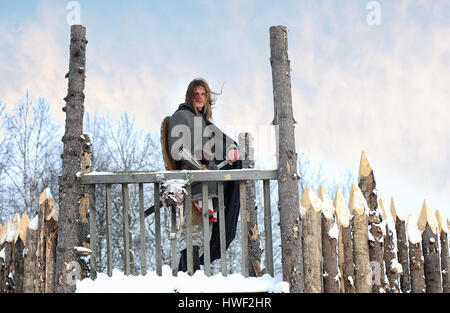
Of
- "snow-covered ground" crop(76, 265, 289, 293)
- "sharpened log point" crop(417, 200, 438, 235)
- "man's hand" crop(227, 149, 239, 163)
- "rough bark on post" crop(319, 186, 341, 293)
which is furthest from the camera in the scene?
"sharpened log point" crop(417, 200, 438, 235)

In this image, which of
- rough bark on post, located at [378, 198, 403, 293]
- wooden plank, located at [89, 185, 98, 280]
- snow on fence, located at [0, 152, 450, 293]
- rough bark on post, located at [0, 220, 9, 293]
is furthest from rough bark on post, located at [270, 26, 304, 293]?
rough bark on post, located at [0, 220, 9, 293]

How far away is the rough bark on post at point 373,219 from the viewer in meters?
5.22

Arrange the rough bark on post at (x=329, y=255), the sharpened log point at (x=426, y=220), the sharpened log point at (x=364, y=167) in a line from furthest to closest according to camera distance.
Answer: the sharpened log point at (x=426, y=220) → the sharpened log point at (x=364, y=167) → the rough bark on post at (x=329, y=255)

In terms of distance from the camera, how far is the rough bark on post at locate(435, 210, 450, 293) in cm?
594

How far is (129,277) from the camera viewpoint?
16.9 feet

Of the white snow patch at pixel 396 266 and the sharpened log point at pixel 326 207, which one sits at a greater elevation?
the sharpened log point at pixel 326 207

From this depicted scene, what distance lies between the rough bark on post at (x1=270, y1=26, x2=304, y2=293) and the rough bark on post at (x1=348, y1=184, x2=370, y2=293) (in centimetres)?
71

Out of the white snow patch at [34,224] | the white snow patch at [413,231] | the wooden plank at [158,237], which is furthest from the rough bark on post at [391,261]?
the white snow patch at [34,224]

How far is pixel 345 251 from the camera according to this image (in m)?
5.14

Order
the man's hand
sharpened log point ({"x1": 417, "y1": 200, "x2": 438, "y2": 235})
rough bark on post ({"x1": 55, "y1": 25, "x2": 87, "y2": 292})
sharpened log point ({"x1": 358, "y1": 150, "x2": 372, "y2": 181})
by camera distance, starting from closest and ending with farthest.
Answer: rough bark on post ({"x1": 55, "y1": 25, "x2": 87, "y2": 292})
sharpened log point ({"x1": 358, "y1": 150, "x2": 372, "y2": 181})
the man's hand
sharpened log point ({"x1": 417, "y1": 200, "x2": 438, "y2": 235})

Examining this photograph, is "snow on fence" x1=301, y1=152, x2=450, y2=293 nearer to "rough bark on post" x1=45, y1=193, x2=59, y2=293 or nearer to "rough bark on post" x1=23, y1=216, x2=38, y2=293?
"rough bark on post" x1=45, y1=193, x2=59, y2=293

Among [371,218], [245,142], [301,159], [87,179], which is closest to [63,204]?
[87,179]

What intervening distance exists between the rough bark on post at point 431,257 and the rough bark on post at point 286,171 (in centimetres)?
194

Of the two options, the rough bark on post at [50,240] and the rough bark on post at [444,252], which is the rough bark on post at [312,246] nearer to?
the rough bark on post at [444,252]
